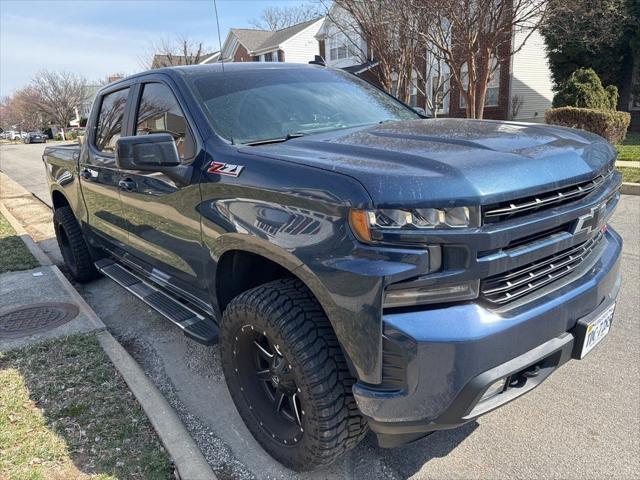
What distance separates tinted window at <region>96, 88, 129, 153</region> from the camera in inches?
151

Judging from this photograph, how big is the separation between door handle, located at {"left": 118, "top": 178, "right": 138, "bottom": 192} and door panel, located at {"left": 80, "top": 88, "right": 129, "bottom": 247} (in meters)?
0.10

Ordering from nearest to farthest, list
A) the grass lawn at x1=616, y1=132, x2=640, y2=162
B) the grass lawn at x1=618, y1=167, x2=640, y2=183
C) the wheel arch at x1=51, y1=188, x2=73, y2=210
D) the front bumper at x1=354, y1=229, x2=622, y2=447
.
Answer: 1. the front bumper at x1=354, y1=229, x2=622, y2=447
2. the wheel arch at x1=51, y1=188, x2=73, y2=210
3. the grass lawn at x1=618, y1=167, x2=640, y2=183
4. the grass lawn at x1=616, y1=132, x2=640, y2=162

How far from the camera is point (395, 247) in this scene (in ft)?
5.77

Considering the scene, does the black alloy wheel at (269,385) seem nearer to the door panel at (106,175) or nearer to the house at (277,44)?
the door panel at (106,175)

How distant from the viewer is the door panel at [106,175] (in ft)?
12.5

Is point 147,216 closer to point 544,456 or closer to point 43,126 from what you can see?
point 544,456

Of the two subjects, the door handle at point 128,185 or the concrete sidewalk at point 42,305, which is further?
the concrete sidewalk at point 42,305

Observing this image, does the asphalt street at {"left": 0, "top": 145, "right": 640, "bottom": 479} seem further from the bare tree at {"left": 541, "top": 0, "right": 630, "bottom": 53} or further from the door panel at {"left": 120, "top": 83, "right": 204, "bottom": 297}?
the bare tree at {"left": 541, "top": 0, "right": 630, "bottom": 53}

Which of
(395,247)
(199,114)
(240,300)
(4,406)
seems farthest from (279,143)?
(4,406)

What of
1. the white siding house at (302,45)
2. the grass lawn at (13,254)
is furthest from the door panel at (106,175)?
the white siding house at (302,45)

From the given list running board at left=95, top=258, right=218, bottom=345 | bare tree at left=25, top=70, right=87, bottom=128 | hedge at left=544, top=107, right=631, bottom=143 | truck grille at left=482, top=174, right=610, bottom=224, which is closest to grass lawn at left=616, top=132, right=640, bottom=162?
hedge at left=544, top=107, right=631, bottom=143

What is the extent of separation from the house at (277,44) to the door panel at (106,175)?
98.7 feet

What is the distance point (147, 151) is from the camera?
2.61 metres

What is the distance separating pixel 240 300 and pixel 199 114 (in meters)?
1.12
